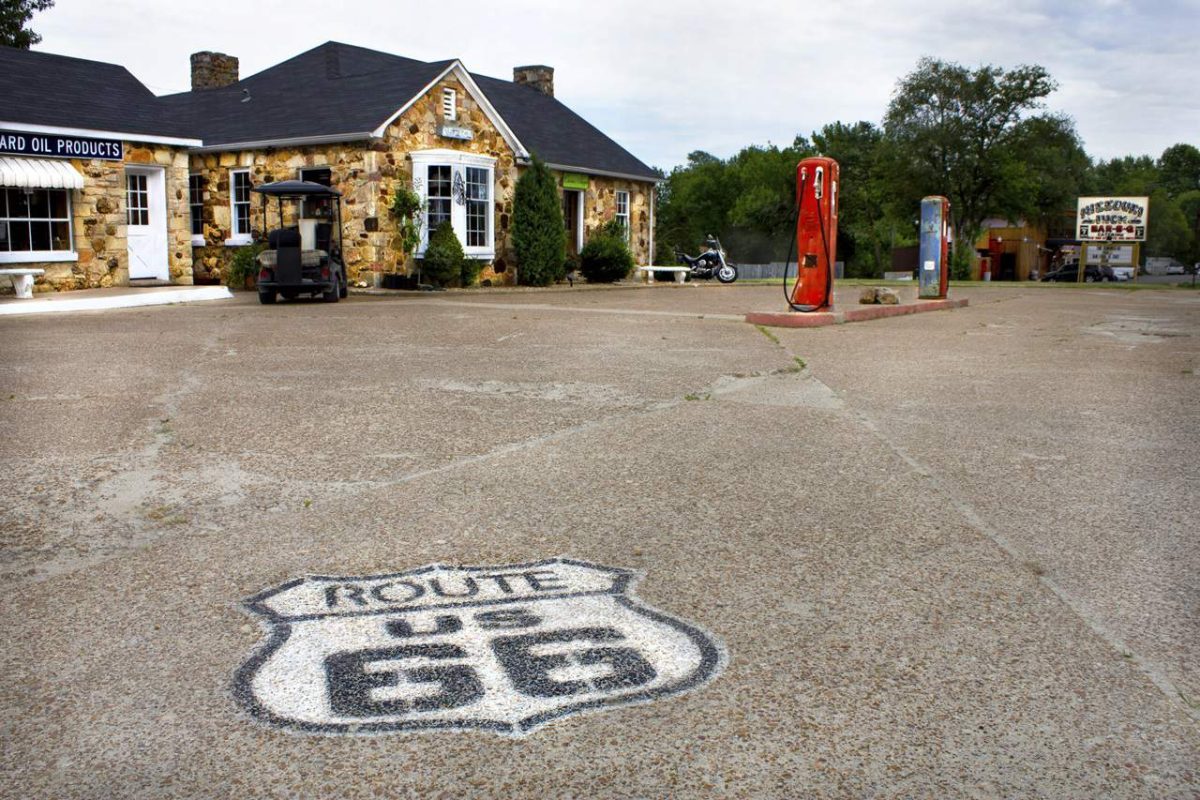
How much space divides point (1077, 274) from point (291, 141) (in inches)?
2487

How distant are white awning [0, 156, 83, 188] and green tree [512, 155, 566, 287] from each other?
400 inches

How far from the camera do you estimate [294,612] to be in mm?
3848

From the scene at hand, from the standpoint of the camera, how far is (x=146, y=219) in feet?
75.8

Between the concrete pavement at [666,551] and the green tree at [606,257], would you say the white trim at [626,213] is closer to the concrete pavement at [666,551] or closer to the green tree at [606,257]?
the green tree at [606,257]

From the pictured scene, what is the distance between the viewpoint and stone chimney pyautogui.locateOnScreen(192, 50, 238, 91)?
107 feet

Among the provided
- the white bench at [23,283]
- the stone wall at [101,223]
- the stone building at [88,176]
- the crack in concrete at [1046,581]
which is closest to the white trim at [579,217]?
the stone building at [88,176]

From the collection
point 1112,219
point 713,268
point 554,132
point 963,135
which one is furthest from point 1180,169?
point 554,132

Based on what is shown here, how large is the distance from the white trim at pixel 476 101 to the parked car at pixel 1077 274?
176ft

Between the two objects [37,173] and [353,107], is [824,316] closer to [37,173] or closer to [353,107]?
[353,107]

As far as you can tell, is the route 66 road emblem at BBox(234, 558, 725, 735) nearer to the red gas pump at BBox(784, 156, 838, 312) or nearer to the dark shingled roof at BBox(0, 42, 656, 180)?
the red gas pump at BBox(784, 156, 838, 312)

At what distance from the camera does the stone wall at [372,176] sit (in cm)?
2375

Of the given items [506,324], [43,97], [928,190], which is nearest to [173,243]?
[43,97]

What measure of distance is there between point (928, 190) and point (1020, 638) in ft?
199

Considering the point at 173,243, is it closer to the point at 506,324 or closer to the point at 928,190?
the point at 506,324
